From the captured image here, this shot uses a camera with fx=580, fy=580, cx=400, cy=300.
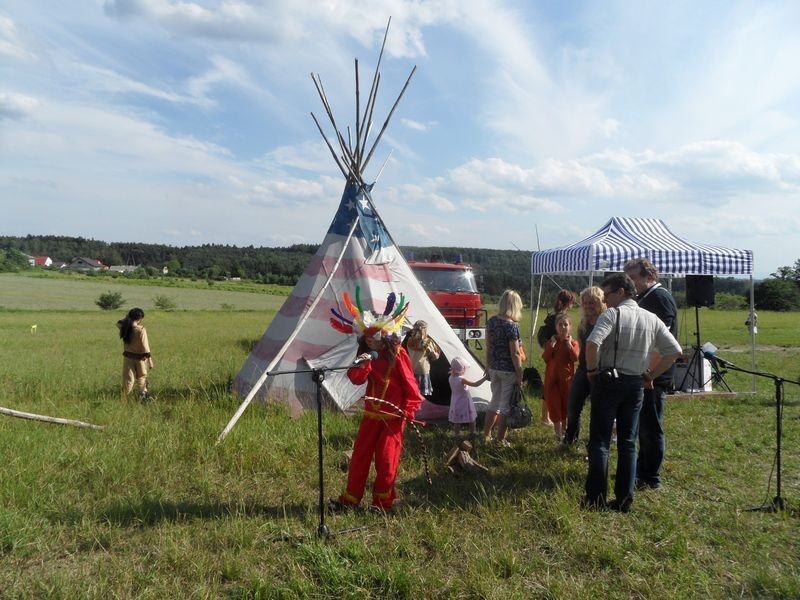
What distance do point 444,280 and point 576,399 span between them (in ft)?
23.6

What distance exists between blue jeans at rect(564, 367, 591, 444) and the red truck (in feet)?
20.8

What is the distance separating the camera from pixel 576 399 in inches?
206

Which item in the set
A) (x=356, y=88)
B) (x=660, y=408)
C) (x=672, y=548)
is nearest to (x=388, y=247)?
(x=356, y=88)

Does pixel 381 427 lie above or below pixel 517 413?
above

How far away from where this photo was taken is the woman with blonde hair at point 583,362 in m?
5.12

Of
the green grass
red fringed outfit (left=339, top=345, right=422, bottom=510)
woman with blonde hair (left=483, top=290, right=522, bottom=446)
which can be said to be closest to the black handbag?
woman with blonde hair (left=483, top=290, right=522, bottom=446)

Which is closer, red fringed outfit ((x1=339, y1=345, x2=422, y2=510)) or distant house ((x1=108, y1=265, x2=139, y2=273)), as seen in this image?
red fringed outfit ((x1=339, y1=345, x2=422, y2=510))

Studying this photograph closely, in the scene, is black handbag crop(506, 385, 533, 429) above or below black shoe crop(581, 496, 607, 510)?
above

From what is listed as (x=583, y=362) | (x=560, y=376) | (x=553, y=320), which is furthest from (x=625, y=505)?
(x=553, y=320)

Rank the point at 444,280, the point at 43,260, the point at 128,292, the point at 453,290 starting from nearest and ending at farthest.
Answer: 1. the point at 453,290
2. the point at 444,280
3. the point at 128,292
4. the point at 43,260

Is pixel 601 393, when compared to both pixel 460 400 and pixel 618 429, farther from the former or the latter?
pixel 460 400

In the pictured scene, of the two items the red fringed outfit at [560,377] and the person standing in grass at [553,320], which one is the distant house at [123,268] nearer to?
the person standing in grass at [553,320]

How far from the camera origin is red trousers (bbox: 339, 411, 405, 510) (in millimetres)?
4035

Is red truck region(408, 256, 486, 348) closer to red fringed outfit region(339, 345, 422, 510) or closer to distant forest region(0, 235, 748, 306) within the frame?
red fringed outfit region(339, 345, 422, 510)
